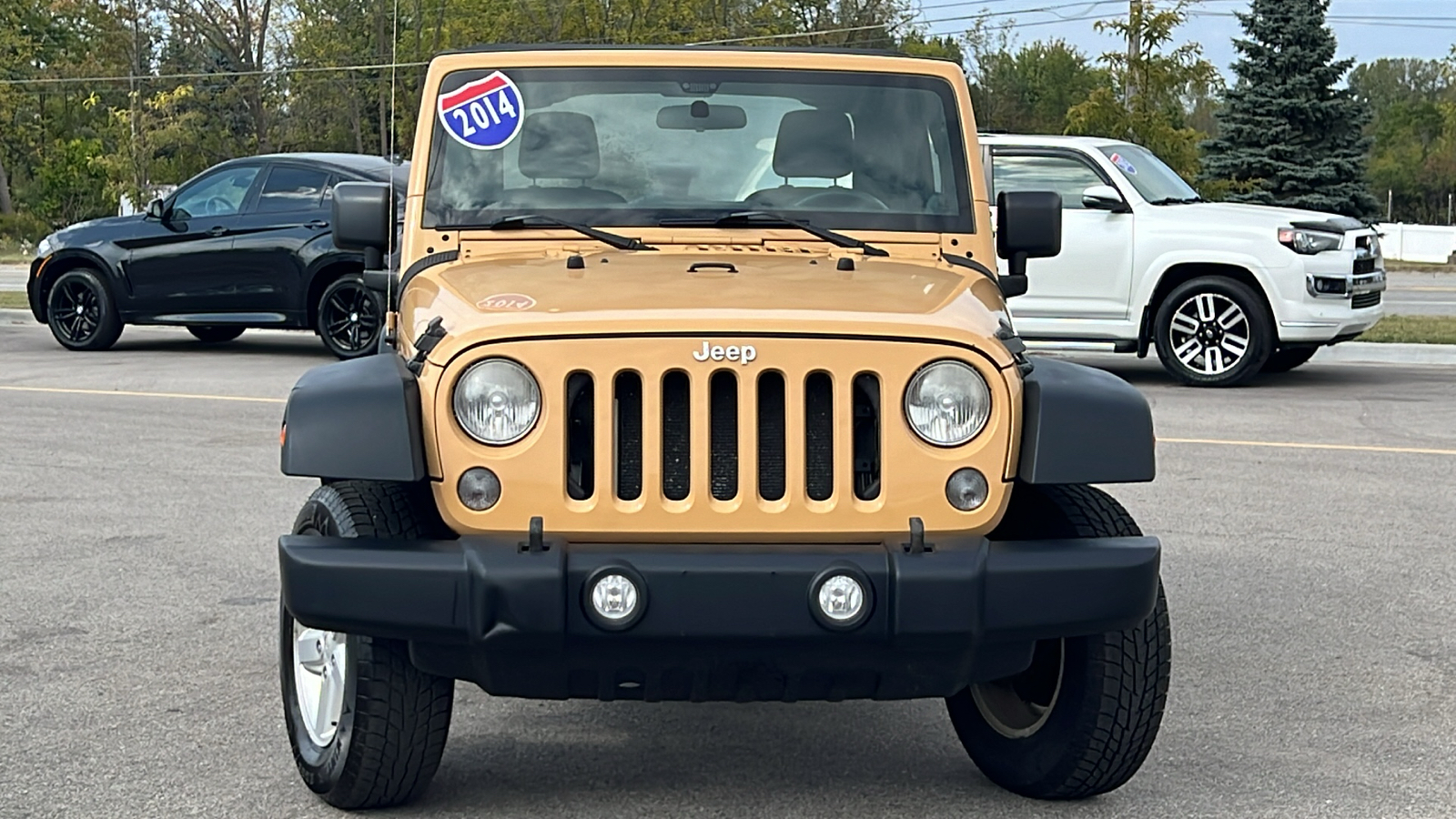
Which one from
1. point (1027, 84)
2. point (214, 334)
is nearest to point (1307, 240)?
point (214, 334)

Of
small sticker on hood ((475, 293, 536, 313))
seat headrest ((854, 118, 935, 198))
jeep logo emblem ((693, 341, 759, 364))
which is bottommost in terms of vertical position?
jeep logo emblem ((693, 341, 759, 364))

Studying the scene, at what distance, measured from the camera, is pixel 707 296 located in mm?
4371

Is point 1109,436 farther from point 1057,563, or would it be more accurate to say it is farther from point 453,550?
point 453,550

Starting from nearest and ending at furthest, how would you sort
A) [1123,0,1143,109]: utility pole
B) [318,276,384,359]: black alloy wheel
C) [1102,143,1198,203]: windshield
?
[1102,143,1198,203]: windshield → [318,276,384,359]: black alloy wheel → [1123,0,1143,109]: utility pole

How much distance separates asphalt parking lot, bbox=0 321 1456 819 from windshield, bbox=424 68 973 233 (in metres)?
1.43

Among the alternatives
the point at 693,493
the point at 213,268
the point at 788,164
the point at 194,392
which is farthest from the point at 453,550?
the point at 213,268

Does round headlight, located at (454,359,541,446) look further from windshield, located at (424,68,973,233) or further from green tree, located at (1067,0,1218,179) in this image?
green tree, located at (1067,0,1218,179)

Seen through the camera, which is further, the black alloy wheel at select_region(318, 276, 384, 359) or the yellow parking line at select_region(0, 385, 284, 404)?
the black alloy wheel at select_region(318, 276, 384, 359)

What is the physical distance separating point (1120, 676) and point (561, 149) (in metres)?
2.21

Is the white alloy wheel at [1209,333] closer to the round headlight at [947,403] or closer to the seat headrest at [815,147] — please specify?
the seat headrest at [815,147]

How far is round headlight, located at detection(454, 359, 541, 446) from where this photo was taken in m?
4.11

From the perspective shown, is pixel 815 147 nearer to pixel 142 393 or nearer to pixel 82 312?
pixel 142 393

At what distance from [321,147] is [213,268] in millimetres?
54140

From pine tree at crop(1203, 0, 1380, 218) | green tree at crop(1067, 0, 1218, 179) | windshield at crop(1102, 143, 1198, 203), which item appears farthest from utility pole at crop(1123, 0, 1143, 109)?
pine tree at crop(1203, 0, 1380, 218)
